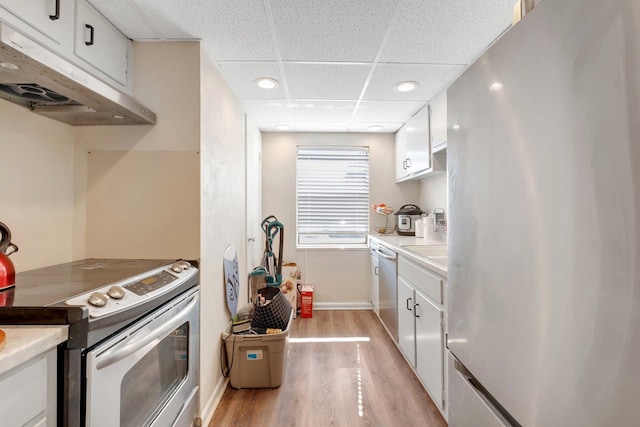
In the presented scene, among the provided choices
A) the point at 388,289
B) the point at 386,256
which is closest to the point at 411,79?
the point at 386,256

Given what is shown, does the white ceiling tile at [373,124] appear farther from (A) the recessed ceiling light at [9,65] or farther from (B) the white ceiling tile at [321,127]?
(A) the recessed ceiling light at [9,65]

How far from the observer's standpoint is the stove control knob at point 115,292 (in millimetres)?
976

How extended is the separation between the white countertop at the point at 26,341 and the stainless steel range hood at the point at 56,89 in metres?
0.83

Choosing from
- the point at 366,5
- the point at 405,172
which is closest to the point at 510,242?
the point at 366,5

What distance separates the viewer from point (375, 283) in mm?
3367

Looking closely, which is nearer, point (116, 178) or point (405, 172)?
point (116, 178)

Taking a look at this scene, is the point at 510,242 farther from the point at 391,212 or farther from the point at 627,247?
the point at 391,212

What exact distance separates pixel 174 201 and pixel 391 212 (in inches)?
106

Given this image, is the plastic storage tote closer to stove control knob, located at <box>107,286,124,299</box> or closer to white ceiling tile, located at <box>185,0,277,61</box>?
stove control knob, located at <box>107,286,124,299</box>

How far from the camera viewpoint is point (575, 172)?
51cm

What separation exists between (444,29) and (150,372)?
2182mm

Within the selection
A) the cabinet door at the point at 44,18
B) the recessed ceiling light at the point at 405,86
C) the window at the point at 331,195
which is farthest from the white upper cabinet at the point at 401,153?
the cabinet door at the point at 44,18

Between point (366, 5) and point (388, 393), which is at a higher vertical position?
point (366, 5)

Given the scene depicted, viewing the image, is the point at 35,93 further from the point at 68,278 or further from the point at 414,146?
the point at 414,146
